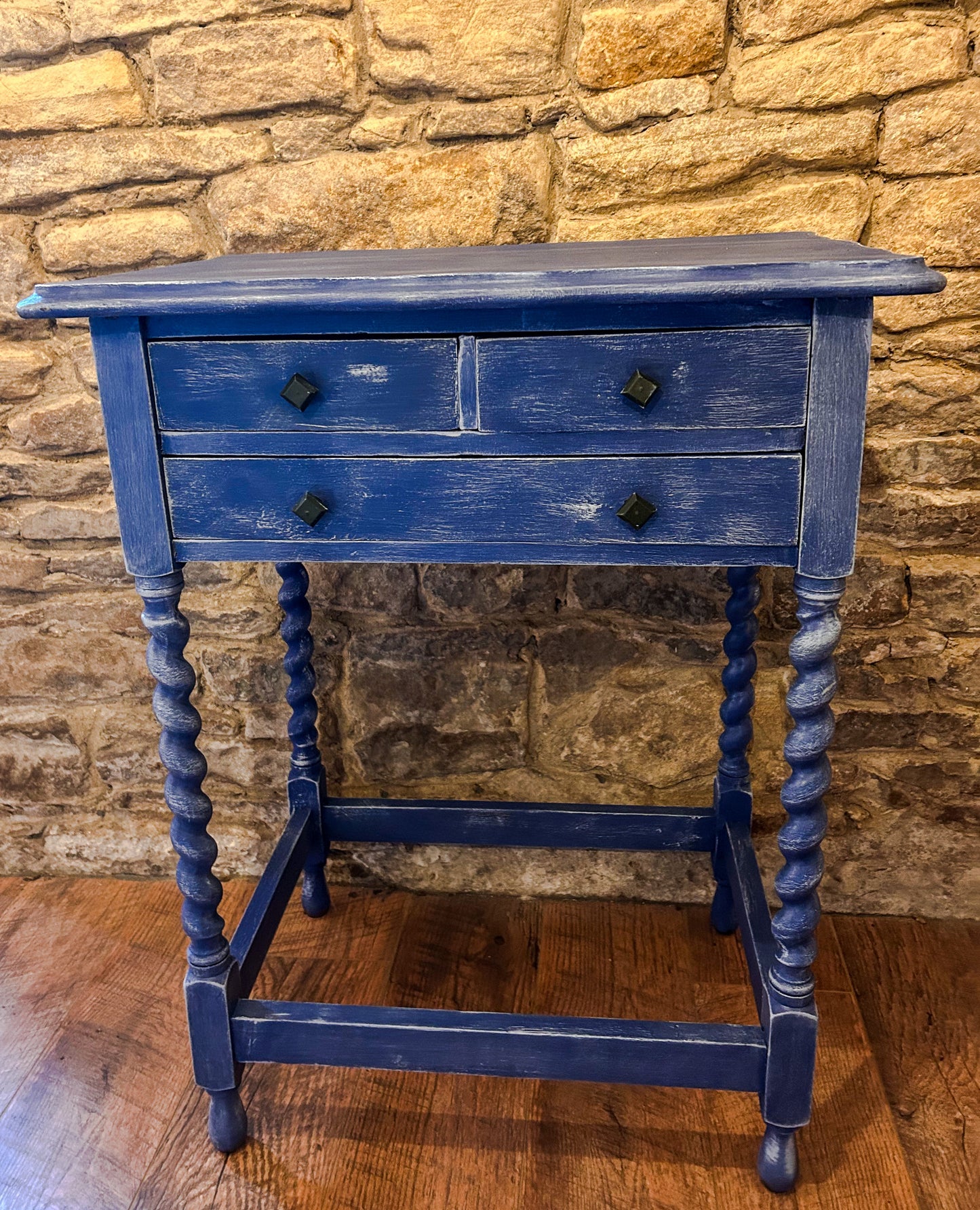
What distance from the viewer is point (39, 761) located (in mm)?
2219

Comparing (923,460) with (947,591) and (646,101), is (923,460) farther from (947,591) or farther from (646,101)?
(646,101)

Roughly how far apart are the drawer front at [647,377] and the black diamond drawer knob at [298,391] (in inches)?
8.6

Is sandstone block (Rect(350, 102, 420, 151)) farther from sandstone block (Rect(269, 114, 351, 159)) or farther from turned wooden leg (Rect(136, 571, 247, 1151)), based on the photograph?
turned wooden leg (Rect(136, 571, 247, 1151))

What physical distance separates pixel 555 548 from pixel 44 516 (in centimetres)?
126

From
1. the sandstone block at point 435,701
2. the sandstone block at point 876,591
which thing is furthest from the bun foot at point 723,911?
the sandstone block at point 876,591

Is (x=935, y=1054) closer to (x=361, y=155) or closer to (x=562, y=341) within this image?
(x=562, y=341)

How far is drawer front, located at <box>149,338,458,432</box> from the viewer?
4.10 feet

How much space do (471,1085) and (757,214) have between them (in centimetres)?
161

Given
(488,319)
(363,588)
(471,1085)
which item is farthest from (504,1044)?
Answer: (488,319)

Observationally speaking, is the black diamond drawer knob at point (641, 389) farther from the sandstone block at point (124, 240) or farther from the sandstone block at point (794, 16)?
the sandstone block at point (124, 240)

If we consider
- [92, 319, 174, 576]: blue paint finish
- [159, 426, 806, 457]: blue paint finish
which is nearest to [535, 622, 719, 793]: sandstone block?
[159, 426, 806, 457]: blue paint finish

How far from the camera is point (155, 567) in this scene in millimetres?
1359

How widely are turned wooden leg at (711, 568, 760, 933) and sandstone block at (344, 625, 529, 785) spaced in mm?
413

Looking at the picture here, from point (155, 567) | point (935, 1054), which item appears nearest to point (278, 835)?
point (155, 567)
